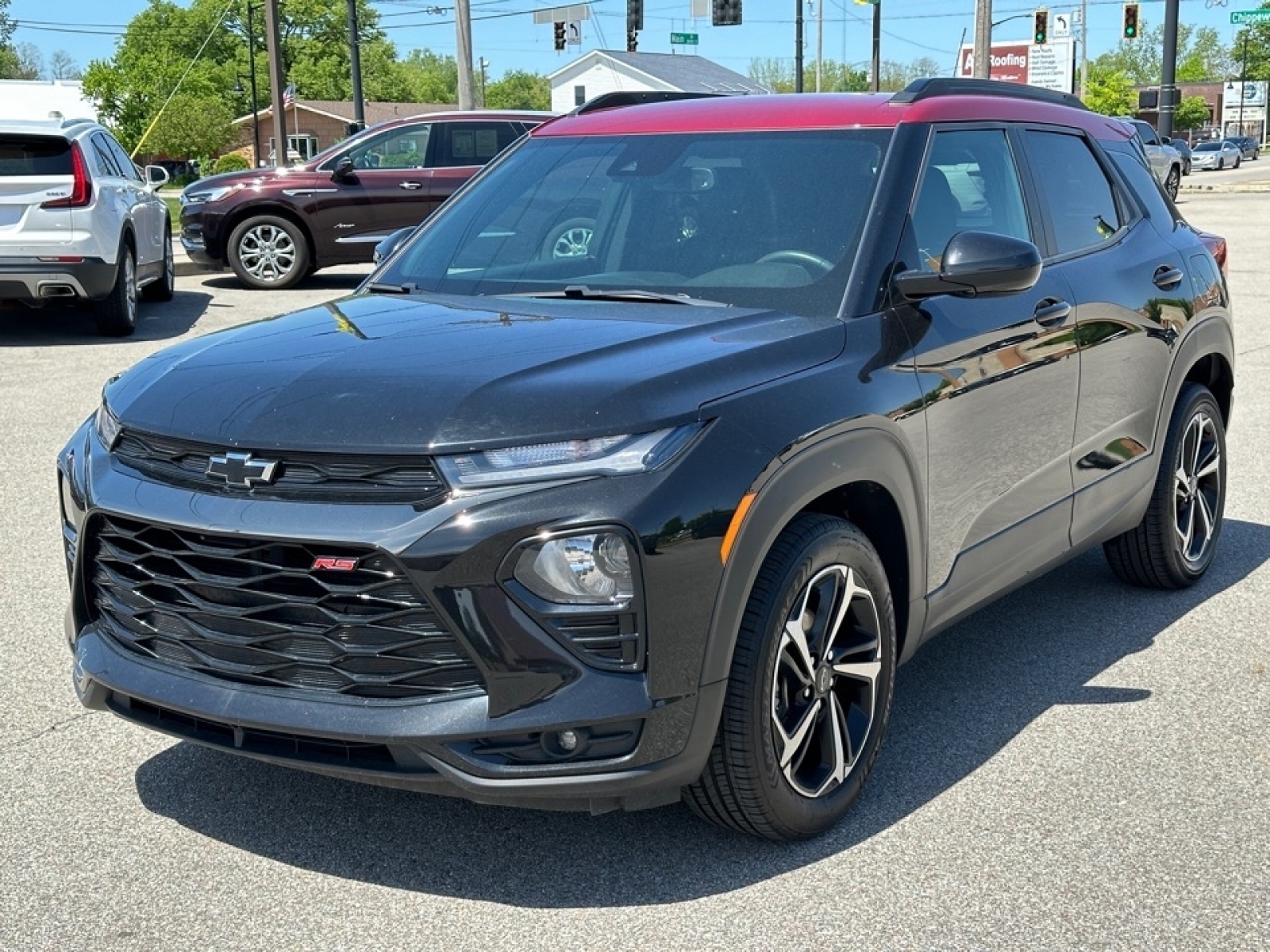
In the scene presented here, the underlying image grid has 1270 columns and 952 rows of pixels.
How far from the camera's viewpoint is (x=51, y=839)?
3.67 meters

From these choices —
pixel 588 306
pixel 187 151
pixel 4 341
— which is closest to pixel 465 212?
pixel 588 306

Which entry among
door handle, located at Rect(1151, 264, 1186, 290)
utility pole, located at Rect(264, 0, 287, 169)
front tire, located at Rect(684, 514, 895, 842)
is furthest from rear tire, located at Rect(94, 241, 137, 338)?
utility pole, located at Rect(264, 0, 287, 169)

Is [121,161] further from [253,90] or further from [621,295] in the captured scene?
[253,90]

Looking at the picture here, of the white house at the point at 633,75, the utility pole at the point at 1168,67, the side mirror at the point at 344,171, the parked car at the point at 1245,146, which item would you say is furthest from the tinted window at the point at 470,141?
the parked car at the point at 1245,146

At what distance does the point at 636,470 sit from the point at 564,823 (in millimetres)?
1112

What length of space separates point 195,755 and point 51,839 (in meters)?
0.56

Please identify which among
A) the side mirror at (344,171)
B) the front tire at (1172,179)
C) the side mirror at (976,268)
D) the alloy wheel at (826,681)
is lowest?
the alloy wheel at (826,681)

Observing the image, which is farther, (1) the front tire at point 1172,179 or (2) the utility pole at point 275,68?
(1) the front tire at point 1172,179

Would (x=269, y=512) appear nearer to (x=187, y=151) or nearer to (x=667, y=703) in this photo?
(x=667, y=703)

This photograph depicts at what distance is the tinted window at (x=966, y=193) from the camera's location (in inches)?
167

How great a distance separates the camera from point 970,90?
4.69 metres

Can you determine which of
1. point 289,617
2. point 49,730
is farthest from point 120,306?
point 289,617

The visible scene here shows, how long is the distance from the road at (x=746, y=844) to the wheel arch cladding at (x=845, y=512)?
0.54 m

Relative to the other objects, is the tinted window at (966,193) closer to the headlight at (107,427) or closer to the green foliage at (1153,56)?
the headlight at (107,427)
